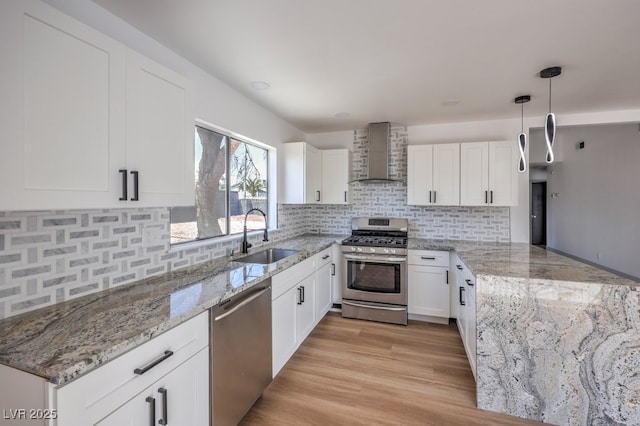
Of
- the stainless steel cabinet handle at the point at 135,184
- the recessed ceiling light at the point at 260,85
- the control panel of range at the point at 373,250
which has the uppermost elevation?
the recessed ceiling light at the point at 260,85

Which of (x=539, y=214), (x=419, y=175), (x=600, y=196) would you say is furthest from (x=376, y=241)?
(x=539, y=214)

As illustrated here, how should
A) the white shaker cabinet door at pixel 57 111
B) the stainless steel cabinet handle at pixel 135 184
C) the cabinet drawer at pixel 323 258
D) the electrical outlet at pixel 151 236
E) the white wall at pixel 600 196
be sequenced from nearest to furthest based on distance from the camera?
the white shaker cabinet door at pixel 57 111
the stainless steel cabinet handle at pixel 135 184
the electrical outlet at pixel 151 236
the cabinet drawer at pixel 323 258
the white wall at pixel 600 196

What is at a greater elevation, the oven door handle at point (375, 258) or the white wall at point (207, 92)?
the white wall at point (207, 92)

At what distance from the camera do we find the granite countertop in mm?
1955

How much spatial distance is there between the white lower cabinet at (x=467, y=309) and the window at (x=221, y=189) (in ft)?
7.35

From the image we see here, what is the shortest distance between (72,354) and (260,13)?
181cm

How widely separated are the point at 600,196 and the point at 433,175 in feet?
14.5

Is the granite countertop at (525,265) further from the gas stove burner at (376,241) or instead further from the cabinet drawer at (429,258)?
the gas stove burner at (376,241)

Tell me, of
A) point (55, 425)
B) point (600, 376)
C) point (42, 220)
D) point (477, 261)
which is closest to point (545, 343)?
point (600, 376)

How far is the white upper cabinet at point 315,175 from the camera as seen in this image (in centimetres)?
376

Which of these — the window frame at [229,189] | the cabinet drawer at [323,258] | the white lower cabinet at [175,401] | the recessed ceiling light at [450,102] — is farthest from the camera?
the cabinet drawer at [323,258]

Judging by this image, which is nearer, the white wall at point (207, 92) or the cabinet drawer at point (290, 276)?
the white wall at point (207, 92)

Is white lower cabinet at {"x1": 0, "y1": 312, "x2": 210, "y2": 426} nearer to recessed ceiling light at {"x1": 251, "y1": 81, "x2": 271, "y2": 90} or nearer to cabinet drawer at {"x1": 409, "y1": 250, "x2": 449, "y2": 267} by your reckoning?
recessed ceiling light at {"x1": 251, "y1": 81, "x2": 271, "y2": 90}

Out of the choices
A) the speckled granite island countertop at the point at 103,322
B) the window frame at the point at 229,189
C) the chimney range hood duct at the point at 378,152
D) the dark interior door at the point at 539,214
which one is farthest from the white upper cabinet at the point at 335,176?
the dark interior door at the point at 539,214
